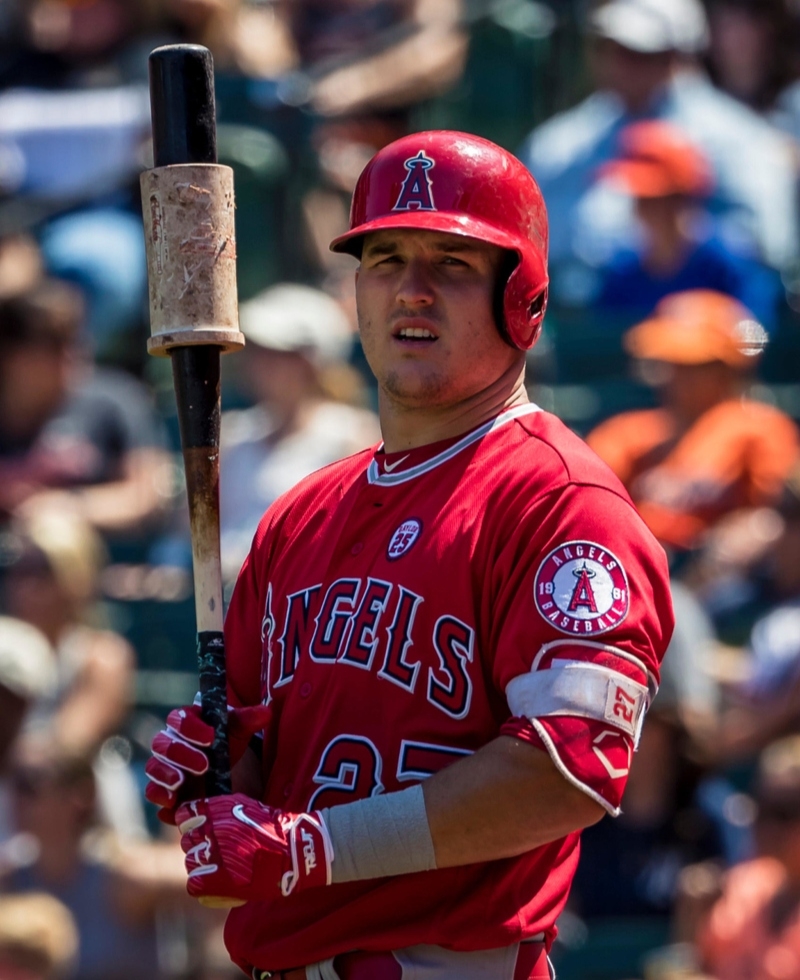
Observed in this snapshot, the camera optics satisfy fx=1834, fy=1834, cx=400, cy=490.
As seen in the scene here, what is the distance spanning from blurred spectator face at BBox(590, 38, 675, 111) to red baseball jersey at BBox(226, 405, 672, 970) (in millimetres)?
4912

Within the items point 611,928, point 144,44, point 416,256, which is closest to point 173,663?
point 611,928

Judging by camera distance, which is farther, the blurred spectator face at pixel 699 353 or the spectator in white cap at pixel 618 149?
the spectator in white cap at pixel 618 149

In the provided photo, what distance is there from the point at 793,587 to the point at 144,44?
4175 millimetres

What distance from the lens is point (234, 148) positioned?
8023 mm

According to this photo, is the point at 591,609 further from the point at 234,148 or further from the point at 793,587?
the point at 234,148

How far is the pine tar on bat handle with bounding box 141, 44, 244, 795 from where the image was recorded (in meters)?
3.02

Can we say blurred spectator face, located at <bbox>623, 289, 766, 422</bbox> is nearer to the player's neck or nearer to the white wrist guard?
the player's neck

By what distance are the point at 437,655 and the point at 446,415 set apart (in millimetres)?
438

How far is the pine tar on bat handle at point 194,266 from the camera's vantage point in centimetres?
302

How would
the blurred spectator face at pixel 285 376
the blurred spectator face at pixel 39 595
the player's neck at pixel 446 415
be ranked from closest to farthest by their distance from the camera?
the player's neck at pixel 446 415
the blurred spectator face at pixel 39 595
the blurred spectator face at pixel 285 376

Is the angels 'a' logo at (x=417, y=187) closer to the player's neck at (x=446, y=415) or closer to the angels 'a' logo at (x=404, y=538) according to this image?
the player's neck at (x=446, y=415)

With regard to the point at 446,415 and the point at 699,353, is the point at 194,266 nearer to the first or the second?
the point at 446,415

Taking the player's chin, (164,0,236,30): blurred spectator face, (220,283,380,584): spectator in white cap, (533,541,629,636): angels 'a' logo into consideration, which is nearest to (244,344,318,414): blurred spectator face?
(220,283,380,584): spectator in white cap

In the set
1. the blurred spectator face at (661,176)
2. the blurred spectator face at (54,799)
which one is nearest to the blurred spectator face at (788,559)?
the blurred spectator face at (661,176)
